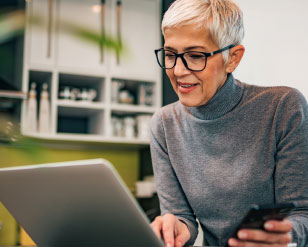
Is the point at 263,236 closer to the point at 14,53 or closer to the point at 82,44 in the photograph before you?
the point at 82,44

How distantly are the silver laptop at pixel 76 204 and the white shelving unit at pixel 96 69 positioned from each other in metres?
2.45

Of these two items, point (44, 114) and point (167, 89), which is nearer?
point (44, 114)

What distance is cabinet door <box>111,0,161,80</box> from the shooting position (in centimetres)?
369

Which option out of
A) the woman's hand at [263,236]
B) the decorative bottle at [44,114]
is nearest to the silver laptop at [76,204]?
the woman's hand at [263,236]

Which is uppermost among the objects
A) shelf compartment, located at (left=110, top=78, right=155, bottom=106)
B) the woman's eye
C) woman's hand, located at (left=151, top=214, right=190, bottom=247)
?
the woman's eye

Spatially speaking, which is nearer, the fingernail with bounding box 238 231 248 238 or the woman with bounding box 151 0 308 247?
the fingernail with bounding box 238 231 248 238

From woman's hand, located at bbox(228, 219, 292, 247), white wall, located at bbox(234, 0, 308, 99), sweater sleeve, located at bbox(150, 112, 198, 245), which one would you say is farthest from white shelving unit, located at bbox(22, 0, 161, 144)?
woman's hand, located at bbox(228, 219, 292, 247)

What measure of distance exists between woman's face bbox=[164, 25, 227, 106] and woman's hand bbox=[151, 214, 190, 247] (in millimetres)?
327

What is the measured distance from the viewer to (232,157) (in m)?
1.22

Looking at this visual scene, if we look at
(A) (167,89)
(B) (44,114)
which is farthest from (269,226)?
(A) (167,89)

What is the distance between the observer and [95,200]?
0.76 meters

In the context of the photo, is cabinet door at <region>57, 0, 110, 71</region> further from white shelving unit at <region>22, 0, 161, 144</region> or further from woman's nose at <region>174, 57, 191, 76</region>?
woman's nose at <region>174, 57, 191, 76</region>

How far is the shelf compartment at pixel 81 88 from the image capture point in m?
3.52

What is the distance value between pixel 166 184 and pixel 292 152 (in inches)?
15.2
